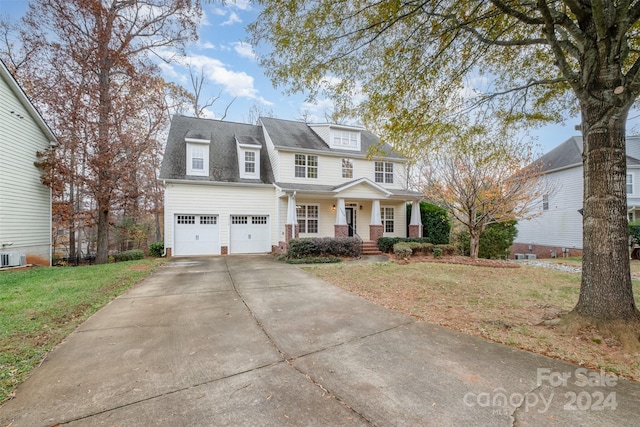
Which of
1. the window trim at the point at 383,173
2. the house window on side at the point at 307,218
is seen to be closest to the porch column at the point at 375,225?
the window trim at the point at 383,173

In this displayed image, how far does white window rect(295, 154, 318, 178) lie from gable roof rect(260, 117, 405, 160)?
1.84ft

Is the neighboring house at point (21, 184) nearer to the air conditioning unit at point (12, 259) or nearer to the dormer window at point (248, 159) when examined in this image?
the air conditioning unit at point (12, 259)

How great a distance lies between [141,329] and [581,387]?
5.41 meters

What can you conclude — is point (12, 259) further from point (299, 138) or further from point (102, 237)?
point (299, 138)

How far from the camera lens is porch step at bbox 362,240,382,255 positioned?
575 inches

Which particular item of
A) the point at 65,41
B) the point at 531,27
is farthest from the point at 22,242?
the point at 531,27

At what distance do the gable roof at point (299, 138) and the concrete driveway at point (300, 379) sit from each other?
1234cm

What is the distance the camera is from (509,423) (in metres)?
2.22

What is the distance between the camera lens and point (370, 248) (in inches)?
584

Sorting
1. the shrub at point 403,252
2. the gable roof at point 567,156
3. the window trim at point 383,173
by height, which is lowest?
the shrub at point 403,252

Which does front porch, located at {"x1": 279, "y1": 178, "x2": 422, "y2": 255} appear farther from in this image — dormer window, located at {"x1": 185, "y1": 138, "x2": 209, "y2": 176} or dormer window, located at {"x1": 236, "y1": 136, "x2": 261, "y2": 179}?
dormer window, located at {"x1": 185, "y1": 138, "x2": 209, "y2": 176}

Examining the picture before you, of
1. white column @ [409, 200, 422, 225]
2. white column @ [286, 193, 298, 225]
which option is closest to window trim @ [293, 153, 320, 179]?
white column @ [286, 193, 298, 225]

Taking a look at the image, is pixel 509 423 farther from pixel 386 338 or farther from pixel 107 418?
pixel 107 418

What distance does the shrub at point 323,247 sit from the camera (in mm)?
12078
